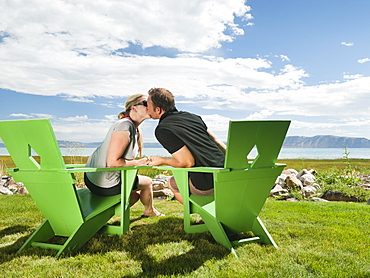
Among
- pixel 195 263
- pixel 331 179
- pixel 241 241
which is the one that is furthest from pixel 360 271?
pixel 331 179

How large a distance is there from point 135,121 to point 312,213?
10.2 feet

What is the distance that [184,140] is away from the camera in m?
3.32

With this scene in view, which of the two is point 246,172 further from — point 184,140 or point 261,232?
point 261,232

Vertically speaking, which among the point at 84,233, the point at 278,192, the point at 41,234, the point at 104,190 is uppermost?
the point at 104,190

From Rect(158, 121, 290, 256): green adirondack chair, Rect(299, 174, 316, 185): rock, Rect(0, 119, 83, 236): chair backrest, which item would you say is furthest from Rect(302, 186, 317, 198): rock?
Rect(0, 119, 83, 236): chair backrest

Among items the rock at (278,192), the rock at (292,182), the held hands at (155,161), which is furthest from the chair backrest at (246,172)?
the rock at (292,182)

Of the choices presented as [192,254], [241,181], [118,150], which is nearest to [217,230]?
[192,254]

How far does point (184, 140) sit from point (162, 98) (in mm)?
571

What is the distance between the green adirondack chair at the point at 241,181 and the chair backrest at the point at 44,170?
1068mm

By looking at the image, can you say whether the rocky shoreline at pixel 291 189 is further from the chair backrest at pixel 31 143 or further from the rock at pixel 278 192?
the chair backrest at pixel 31 143

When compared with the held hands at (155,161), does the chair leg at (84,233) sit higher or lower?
lower

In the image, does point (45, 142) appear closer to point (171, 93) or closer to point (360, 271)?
point (171, 93)

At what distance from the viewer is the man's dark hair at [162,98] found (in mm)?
3580

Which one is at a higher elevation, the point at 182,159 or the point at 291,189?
the point at 182,159
